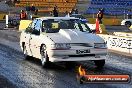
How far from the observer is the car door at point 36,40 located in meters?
13.4

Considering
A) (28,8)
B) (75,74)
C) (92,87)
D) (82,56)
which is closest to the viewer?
(92,87)

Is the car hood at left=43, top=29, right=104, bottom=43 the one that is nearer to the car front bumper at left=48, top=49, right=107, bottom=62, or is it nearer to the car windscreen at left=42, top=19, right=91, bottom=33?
the car front bumper at left=48, top=49, right=107, bottom=62

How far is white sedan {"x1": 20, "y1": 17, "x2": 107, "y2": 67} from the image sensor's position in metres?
12.2

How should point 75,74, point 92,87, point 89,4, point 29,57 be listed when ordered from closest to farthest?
point 92,87 → point 75,74 → point 29,57 → point 89,4

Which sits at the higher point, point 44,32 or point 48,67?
point 44,32

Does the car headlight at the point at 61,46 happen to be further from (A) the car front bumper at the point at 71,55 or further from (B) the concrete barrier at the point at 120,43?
(B) the concrete barrier at the point at 120,43

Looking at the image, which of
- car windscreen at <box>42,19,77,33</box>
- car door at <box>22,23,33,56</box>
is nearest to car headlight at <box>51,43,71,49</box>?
car windscreen at <box>42,19,77,33</box>

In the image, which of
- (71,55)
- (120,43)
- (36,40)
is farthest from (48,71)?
(120,43)

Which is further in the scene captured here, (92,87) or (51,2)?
(51,2)

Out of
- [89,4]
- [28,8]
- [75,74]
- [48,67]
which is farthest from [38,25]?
[89,4]

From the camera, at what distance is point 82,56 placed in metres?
12.2

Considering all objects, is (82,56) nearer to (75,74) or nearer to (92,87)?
(75,74)

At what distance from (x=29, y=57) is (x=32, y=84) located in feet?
16.8

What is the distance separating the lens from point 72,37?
12438 millimetres
